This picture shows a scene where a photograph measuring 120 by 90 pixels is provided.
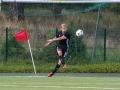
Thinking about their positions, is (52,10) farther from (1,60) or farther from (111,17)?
(1,60)

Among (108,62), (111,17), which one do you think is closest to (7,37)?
(108,62)

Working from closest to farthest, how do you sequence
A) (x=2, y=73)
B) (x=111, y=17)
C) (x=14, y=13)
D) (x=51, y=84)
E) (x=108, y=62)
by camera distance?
(x=51, y=84), (x=2, y=73), (x=108, y=62), (x=14, y=13), (x=111, y=17)

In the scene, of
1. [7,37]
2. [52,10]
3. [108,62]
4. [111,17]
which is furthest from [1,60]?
[111,17]

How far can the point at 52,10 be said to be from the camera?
39969 mm

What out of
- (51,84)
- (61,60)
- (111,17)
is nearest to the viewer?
(51,84)

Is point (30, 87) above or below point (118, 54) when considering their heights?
above

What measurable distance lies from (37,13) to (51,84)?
73.5 ft

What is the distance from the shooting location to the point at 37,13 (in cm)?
4212

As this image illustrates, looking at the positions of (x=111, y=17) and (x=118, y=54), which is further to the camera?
(x=111, y=17)

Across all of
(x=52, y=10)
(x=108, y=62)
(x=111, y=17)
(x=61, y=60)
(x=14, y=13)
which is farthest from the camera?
(x=111, y=17)

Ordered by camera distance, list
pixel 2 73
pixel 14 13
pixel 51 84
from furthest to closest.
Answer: pixel 14 13
pixel 2 73
pixel 51 84

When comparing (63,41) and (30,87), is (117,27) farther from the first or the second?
(30,87)

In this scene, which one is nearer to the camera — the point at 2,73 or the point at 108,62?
the point at 2,73

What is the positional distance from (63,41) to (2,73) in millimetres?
4357
